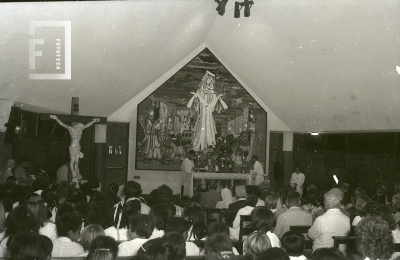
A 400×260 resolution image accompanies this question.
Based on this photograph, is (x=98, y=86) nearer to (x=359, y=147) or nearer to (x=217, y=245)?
(x=359, y=147)

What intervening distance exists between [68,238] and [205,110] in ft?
45.1

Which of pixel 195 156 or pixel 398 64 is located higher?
pixel 398 64

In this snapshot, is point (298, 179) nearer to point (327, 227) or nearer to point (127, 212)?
point (327, 227)

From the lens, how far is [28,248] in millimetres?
3383

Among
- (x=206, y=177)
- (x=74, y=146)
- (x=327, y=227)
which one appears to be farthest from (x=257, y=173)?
(x=327, y=227)

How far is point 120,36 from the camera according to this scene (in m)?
11.7

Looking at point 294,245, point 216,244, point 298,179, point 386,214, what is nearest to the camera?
point 216,244

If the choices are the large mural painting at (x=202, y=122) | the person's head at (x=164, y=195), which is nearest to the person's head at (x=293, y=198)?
the person's head at (x=164, y=195)

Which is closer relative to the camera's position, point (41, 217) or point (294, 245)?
point (294, 245)

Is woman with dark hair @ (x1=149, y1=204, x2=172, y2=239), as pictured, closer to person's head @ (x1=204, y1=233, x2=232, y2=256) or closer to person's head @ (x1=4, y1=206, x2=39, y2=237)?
person's head @ (x1=4, y1=206, x2=39, y2=237)

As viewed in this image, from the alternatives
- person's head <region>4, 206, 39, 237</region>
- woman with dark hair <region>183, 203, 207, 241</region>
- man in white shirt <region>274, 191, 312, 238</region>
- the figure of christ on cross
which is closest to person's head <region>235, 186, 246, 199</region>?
man in white shirt <region>274, 191, 312, 238</region>

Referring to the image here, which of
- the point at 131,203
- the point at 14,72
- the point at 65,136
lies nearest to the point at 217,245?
the point at 131,203

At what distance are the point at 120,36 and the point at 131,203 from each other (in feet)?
22.8

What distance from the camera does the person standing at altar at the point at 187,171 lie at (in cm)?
1666
